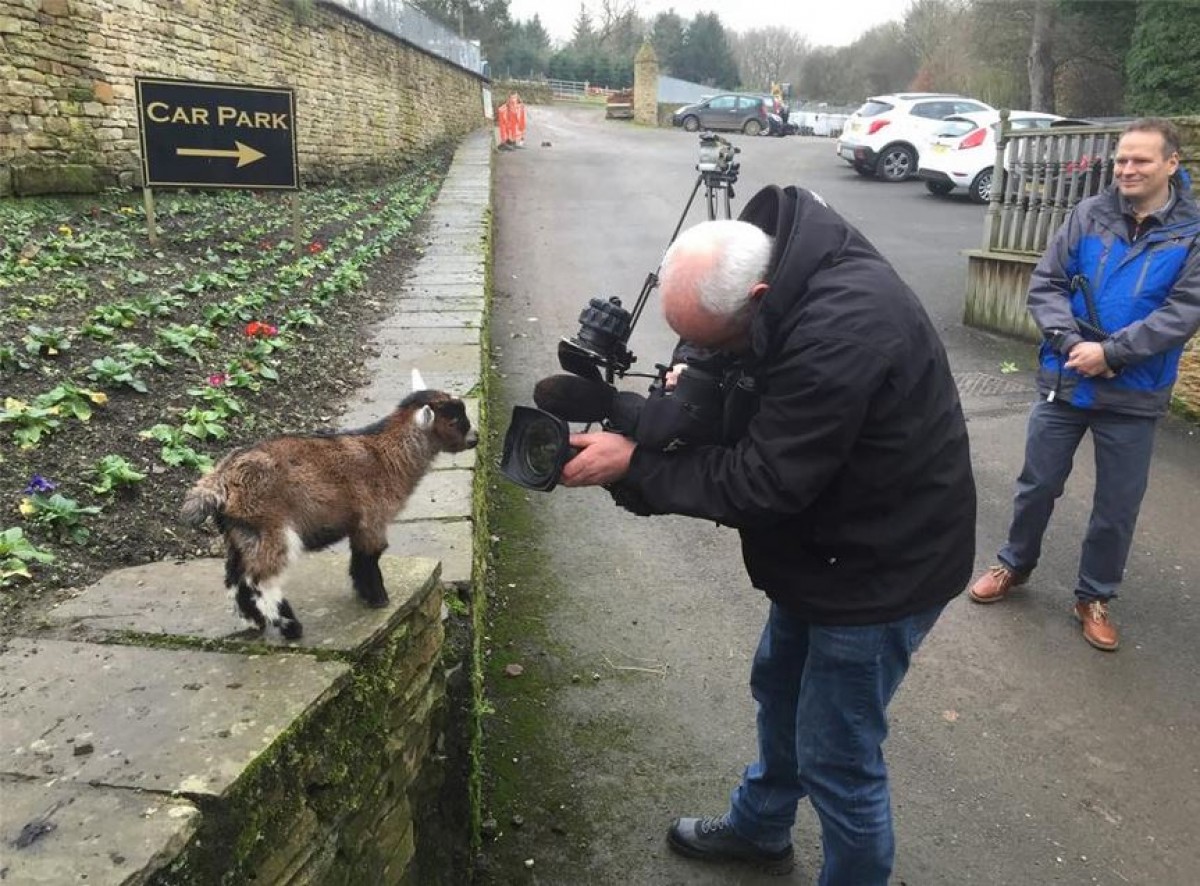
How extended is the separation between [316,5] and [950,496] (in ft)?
56.1

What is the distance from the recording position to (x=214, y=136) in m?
8.73

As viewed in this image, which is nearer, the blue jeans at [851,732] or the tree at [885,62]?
the blue jeans at [851,732]

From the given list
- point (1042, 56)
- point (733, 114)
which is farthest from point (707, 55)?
point (1042, 56)

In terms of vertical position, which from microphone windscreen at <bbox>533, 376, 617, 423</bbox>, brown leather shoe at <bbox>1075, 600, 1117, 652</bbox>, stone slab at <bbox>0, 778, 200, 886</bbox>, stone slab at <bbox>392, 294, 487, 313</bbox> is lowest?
brown leather shoe at <bbox>1075, 600, 1117, 652</bbox>

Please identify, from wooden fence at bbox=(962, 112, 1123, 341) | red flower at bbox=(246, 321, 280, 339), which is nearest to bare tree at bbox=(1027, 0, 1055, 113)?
wooden fence at bbox=(962, 112, 1123, 341)

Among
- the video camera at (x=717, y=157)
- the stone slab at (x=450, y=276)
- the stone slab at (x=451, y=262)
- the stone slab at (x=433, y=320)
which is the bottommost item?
the stone slab at (x=433, y=320)

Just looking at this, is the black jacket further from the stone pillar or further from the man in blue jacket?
the stone pillar

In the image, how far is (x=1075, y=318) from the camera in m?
4.12

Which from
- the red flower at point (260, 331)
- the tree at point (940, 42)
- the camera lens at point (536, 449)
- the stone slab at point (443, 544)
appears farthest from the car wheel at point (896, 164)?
the tree at point (940, 42)

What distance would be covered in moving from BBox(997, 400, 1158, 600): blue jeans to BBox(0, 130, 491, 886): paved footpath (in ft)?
9.19

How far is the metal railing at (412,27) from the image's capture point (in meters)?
18.8

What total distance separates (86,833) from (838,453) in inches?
65.7

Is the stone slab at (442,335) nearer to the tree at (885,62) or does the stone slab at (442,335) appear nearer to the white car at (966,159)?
the white car at (966,159)

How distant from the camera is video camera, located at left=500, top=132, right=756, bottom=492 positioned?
Result: 2303 millimetres
